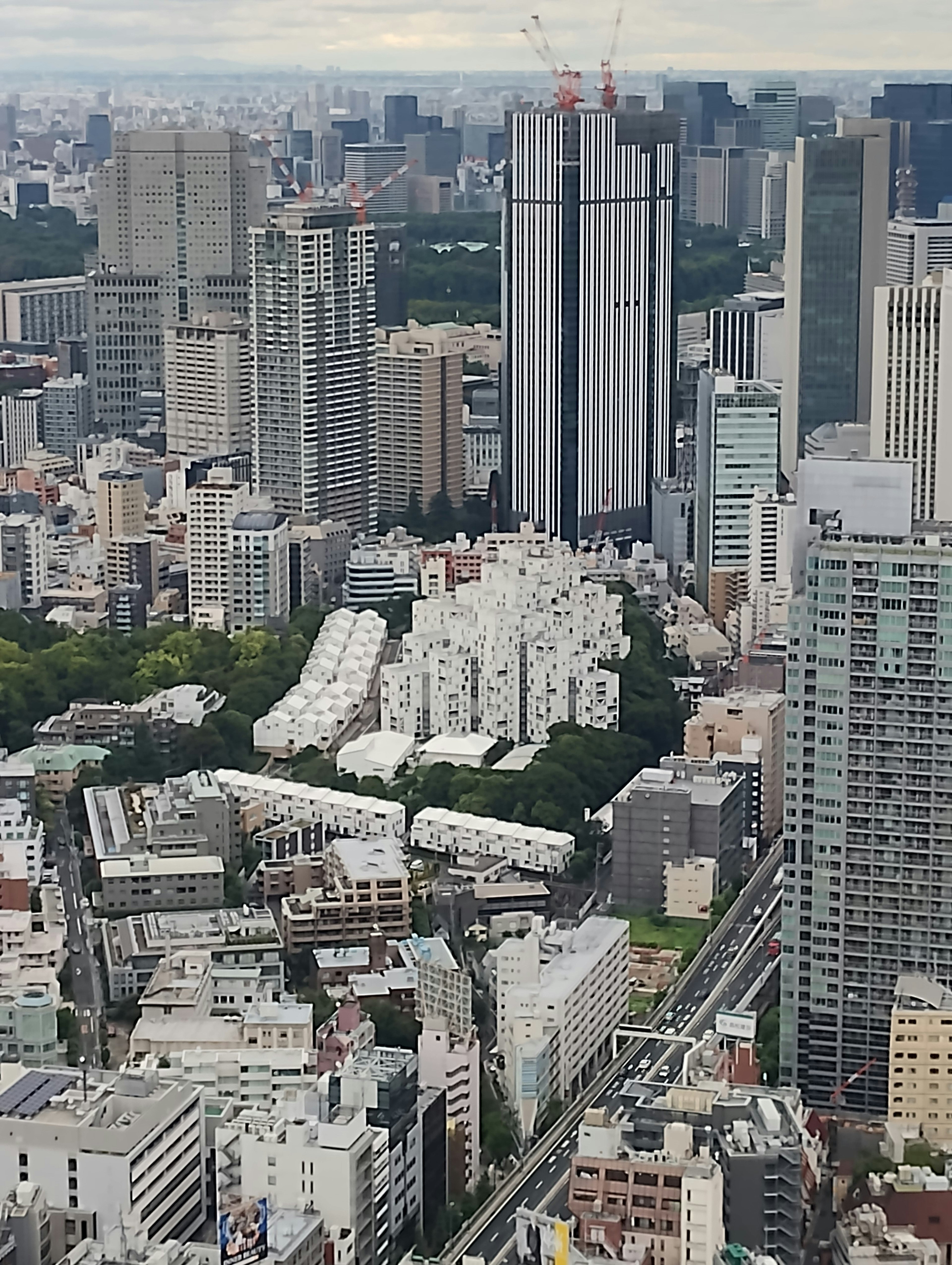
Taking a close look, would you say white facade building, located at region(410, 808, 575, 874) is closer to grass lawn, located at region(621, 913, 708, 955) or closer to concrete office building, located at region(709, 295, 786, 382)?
grass lawn, located at region(621, 913, 708, 955)

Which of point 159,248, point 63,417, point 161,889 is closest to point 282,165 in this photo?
point 159,248

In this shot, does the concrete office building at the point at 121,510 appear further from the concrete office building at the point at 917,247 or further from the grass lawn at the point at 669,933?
the grass lawn at the point at 669,933

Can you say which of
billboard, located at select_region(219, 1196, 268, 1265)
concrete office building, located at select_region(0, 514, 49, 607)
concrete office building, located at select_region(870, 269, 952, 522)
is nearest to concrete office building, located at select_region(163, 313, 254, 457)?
concrete office building, located at select_region(0, 514, 49, 607)

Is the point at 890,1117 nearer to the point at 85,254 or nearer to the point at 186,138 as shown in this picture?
the point at 186,138

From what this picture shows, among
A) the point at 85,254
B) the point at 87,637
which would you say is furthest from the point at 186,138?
the point at 87,637

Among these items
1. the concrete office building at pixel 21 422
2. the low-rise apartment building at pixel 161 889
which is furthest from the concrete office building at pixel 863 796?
the concrete office building at pixel 21 422

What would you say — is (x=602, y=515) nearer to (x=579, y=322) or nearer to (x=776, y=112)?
(x=579, y=322)
